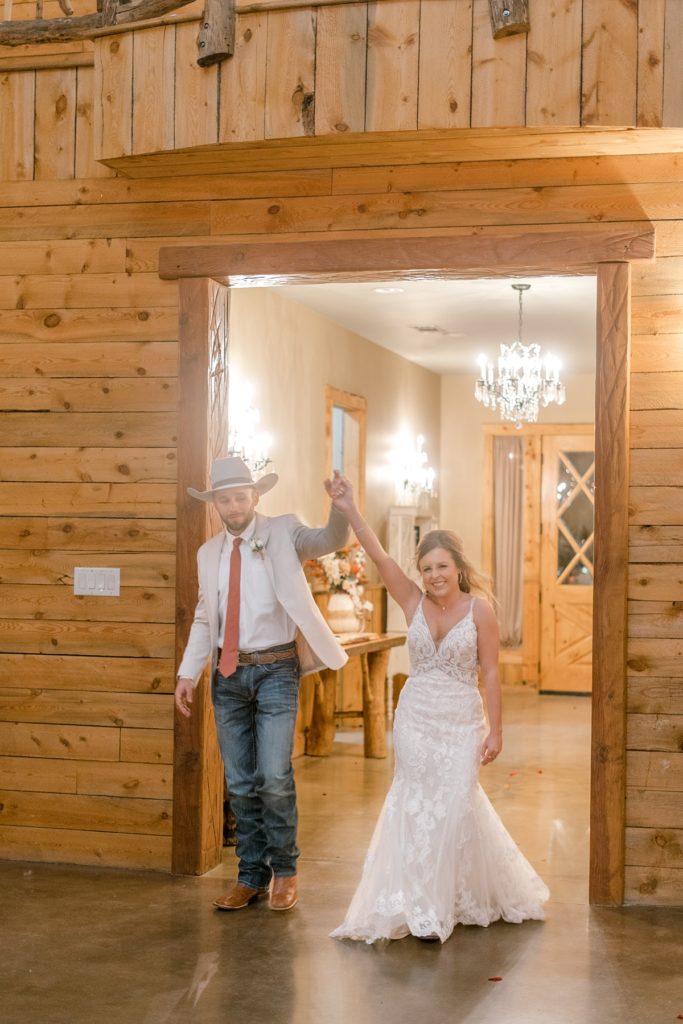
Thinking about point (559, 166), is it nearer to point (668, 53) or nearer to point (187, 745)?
point (668, 53)

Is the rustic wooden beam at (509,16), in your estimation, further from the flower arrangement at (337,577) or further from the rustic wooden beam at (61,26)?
the flower arrangement at (337,577)

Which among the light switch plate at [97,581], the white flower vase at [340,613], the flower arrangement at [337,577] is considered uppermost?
the light switch plate at [97,581]

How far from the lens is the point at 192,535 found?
5219 mm

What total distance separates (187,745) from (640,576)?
191cm

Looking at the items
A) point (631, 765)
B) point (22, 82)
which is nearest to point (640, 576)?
point (631, 765)

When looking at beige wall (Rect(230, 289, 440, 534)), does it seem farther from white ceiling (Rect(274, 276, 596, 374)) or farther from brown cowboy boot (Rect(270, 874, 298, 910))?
brown cowboy boot (Rect(270, 874, 298, 910))

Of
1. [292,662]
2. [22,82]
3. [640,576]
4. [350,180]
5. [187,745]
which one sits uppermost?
[22,82]

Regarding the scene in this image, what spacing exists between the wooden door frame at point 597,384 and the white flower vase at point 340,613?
10.4 feet

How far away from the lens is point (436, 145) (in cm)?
479

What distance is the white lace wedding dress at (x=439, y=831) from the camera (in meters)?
4.38

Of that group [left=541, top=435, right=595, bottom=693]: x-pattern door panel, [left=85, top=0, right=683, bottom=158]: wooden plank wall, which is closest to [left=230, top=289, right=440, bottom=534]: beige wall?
[left=541, top=435, right=595, bottom=693]: x-pattern door panel

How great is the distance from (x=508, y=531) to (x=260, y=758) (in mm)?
8060

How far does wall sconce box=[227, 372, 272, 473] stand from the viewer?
7340 mm

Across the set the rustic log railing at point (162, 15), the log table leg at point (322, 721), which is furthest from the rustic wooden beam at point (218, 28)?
the log table leg at point (322, 721)
